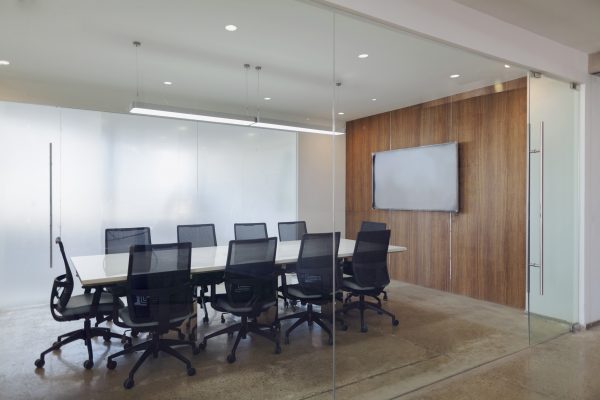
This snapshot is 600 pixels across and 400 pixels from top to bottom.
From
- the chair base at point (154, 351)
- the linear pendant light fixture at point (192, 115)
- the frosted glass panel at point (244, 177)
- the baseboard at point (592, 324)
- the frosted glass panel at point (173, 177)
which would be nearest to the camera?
the chair base at point (154, 351)

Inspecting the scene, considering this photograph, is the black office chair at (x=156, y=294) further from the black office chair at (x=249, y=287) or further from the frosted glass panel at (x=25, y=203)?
the frosted glass panel at (x=25, y=203)

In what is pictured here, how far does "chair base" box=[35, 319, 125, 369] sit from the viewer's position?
3.03 metres

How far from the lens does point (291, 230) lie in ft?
11.2

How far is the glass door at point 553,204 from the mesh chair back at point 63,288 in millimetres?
4355

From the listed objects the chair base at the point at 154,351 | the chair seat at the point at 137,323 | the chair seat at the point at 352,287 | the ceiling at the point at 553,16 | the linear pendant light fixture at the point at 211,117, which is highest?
the ceiling at the point at 553,16

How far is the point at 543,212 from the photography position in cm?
405

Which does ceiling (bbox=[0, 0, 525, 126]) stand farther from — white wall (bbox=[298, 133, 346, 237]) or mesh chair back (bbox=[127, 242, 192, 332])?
mesh chair back (bbox=[127, 242, 192, 332])

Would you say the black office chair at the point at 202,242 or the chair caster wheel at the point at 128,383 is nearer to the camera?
the chair caster wheel at the point at 128,383

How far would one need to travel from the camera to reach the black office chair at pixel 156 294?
296cm

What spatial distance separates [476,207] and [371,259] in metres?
1.86

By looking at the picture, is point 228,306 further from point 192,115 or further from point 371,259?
point 192,115

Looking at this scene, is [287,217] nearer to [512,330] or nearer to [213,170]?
[213,170]

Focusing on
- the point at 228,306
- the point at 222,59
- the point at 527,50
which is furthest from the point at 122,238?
the point at 527,50

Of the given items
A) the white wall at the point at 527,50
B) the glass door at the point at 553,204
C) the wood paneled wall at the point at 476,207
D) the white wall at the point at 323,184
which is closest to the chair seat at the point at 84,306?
the white wall at the point at 323,184
